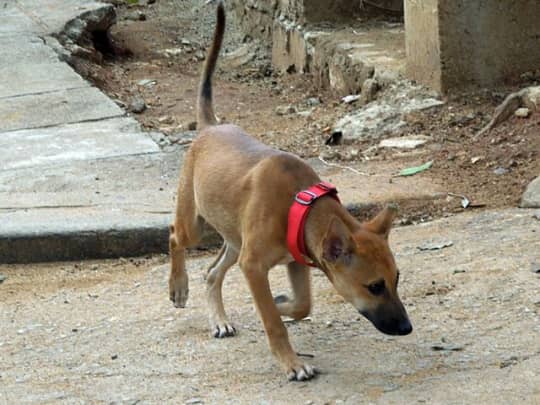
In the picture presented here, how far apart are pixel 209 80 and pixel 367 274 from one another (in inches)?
85.7

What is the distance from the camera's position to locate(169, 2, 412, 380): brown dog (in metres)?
4.55

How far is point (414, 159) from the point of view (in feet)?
25.7

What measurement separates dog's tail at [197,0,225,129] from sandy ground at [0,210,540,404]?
0.87 meters

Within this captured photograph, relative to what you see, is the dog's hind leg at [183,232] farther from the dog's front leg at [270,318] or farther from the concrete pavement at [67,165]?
the concrete pavement at [67,165]

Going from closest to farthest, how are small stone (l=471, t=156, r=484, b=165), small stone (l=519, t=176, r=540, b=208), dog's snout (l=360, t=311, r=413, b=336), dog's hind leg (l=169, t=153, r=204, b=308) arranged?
dog's snout (l=360, t=311, r=413, b=336) < dog's hind leg (l=169, t=153, r=204, b=308) < small stone (l=519, t=176, r=540, b=208) < small stone (l=471, t=156, r=484, b=165)

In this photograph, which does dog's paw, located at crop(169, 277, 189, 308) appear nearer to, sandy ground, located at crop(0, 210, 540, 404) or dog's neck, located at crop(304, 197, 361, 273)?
sandy ground, located at crop(0, 210, 540, 404)

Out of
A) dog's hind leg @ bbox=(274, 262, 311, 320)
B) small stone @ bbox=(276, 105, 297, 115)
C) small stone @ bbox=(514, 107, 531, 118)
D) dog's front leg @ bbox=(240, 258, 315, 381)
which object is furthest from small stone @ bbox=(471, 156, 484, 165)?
dog's front leg @ bbox=(240, 258, 315, 381)

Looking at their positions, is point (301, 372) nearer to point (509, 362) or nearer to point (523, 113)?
point (509, 362)

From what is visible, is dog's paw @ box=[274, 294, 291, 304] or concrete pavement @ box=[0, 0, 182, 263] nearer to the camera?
dog's paw @ box=[274, 294, 291, 304]

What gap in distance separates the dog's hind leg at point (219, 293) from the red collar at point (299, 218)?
2.34 ft

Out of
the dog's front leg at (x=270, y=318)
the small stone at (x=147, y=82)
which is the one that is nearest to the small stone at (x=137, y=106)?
the small stone at (x=147, y=82)

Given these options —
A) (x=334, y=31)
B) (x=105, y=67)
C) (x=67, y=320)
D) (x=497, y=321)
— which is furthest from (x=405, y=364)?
(x=105, y=67)

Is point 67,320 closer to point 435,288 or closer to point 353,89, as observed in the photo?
point 435,288

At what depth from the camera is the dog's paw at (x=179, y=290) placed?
578 centimetres
